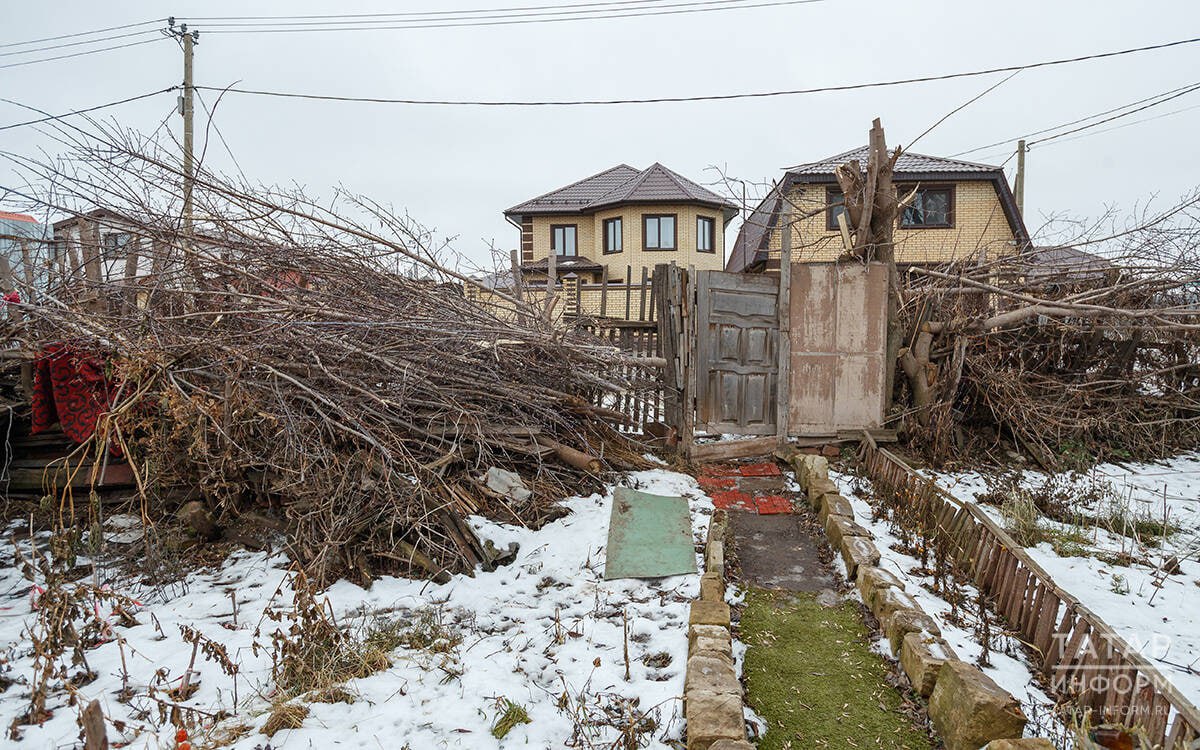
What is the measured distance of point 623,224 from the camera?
22.8m

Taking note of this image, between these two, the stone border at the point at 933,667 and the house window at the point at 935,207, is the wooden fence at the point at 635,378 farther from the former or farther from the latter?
the house window at the point at 935,207

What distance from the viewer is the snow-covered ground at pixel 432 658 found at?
2.74 m

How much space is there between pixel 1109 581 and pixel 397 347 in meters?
5.31

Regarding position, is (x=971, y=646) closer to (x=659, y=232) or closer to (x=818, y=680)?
(x=818, y=680)

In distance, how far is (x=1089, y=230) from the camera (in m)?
7.77

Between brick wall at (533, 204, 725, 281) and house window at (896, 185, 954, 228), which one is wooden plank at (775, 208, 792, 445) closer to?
house window at (896, 185, 954, 228)

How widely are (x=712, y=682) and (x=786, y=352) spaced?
15.5ft

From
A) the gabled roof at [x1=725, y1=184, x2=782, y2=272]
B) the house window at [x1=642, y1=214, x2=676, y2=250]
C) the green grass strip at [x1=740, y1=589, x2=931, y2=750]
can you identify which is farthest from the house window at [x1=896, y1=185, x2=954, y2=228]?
the green grass strip at [x1=740, y1=589, x2=931, y2=750]

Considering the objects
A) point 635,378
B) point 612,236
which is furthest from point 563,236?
point 635,378

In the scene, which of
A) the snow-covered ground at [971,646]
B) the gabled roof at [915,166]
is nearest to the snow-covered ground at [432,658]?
the snow-covered ground at [971,646]

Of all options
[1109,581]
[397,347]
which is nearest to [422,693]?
[397,347]

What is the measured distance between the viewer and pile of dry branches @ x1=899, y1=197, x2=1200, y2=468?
7023 millimetres

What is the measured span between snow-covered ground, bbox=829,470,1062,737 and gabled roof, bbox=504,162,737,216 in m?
18.9

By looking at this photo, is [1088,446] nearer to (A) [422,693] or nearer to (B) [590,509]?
(B) [590,509]
